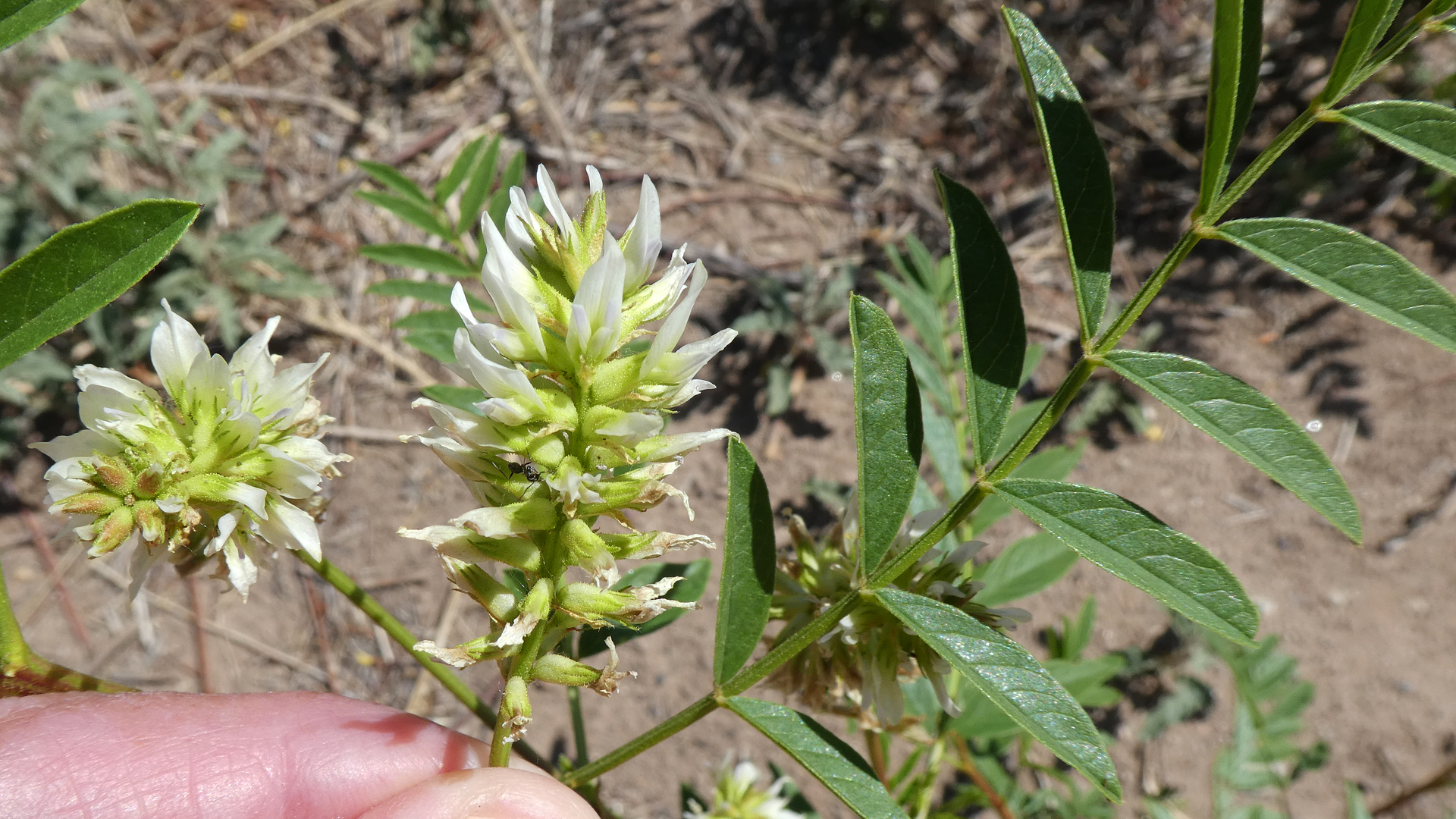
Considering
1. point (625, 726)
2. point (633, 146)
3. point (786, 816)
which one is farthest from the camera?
point (633, 146)

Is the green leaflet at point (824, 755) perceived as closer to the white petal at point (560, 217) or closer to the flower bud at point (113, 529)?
the white petal at point (560, 217)

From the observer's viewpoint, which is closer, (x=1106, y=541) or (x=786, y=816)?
(x=1106, y=541)

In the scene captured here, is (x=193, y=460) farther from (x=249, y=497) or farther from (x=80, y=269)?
(x=80, y=269)

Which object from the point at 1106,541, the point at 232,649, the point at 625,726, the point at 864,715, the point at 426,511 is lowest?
the point at 625,726

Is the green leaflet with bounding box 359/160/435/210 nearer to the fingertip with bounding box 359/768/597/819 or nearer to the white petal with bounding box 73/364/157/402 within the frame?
the white petal with bounding box 73/364/157/402

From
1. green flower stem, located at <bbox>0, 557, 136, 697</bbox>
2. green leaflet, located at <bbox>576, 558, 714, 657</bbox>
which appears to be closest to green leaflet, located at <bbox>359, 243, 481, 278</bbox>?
green leaflet, located at <bbox>576, 558, 714, 657</bbox>

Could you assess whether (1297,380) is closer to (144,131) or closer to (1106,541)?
(1106,541)

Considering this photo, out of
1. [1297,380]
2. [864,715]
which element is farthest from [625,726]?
[1297,380]
